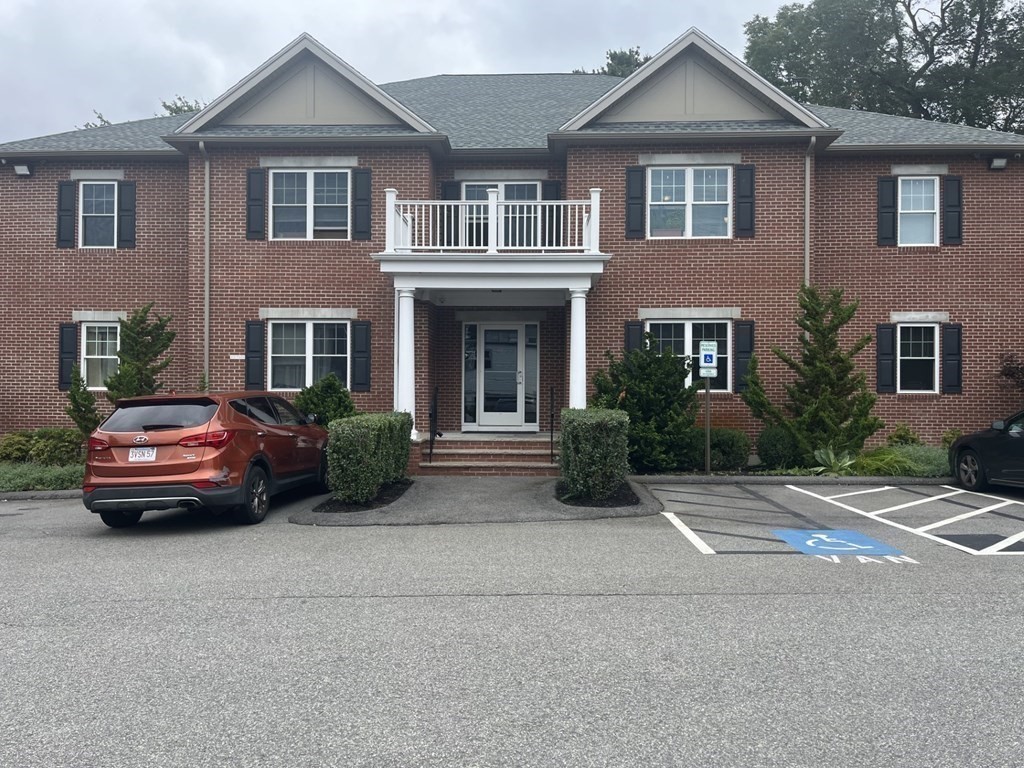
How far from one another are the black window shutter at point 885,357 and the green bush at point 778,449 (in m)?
3.24

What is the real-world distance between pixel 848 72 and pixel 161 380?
29770 mm

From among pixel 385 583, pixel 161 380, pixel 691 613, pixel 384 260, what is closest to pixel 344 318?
pixel 384 260

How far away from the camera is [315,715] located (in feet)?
13.2

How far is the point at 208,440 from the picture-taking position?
9.27 m

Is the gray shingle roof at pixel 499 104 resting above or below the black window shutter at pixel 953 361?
above

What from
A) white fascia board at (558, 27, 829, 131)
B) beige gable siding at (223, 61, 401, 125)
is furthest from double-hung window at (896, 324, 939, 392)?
beige gable siding at (223, 61, 401, 125)

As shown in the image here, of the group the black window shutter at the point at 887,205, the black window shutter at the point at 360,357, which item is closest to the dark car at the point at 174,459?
the black window shutter at the point at 360,357

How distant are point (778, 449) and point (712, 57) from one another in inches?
306

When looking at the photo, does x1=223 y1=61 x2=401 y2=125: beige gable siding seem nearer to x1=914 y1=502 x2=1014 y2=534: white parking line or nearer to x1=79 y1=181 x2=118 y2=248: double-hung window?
x1=79 y1=181 x2=118 y2=248: double-hung window

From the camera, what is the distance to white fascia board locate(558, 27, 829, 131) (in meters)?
15.5

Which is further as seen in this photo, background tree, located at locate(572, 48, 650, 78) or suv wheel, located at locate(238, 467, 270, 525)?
background tree, located at locate(572, 48, 650, 78)

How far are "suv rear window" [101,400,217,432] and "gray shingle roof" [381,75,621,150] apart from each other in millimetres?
8898

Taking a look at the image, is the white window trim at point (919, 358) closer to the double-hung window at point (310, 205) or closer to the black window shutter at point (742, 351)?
the black window shutter at point (742, 351)

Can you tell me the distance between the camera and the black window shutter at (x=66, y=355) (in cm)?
1697
